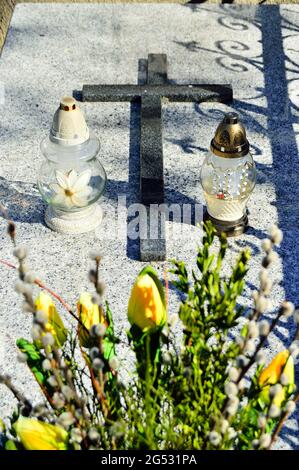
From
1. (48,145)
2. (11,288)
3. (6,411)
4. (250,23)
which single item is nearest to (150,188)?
(48,145)

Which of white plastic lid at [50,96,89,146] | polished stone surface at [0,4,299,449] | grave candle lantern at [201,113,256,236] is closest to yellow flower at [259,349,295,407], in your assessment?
polished stone surface at [0,4,299,449]

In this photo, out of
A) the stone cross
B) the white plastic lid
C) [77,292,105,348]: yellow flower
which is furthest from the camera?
the stone cross

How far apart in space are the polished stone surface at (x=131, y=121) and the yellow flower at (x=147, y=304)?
1.41 meters

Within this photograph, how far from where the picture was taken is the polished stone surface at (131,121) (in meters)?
3.62

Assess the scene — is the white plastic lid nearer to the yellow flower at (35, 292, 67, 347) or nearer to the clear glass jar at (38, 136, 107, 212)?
the clear glass jar at (38, 136, 107, 212)

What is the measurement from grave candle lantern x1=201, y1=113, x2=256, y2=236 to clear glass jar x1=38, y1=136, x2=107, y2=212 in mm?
577

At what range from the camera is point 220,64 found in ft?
17.0

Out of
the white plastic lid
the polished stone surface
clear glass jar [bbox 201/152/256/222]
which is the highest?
the white plastic lid

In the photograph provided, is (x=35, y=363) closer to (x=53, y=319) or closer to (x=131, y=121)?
(x=53, y=319)

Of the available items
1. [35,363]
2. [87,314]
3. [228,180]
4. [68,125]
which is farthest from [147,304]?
[228,180]

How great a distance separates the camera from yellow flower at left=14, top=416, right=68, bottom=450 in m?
1.45

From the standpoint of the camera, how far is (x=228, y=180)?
11.9 ft

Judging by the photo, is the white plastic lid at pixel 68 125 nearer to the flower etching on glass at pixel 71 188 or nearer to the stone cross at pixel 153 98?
the flower etching on glass at pixel 71 188

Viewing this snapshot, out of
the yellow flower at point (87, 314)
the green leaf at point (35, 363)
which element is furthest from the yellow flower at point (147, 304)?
the green leaf at point (35, 363)
